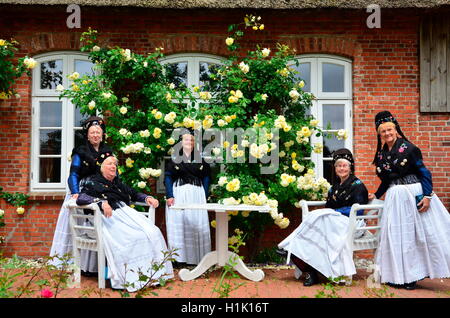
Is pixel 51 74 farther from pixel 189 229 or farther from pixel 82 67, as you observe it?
pixel 189 229

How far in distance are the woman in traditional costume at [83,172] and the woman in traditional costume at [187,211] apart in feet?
3.04

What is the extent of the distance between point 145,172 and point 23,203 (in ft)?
6.35

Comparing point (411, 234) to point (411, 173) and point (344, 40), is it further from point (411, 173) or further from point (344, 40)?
point (344, 40)

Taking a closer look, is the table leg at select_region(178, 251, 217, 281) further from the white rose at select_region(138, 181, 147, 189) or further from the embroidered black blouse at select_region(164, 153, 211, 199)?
the white rose at select_region(138, 181, 147, 189)

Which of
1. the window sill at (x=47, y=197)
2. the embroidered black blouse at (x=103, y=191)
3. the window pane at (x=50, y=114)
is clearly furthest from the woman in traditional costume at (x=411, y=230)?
the window pane at (x=50, y=114)

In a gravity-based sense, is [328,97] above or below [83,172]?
above

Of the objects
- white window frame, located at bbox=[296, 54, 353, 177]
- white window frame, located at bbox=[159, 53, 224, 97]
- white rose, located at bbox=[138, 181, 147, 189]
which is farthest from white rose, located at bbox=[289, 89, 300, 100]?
white rose, located at bbox=[138, 181, 147, 189]

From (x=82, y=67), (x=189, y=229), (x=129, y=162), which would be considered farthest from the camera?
(x=82, y=67)

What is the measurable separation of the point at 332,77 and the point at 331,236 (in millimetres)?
2915

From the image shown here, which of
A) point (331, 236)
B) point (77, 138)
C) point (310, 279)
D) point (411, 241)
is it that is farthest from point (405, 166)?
point (77, 138)

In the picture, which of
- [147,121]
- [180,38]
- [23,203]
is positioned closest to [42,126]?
[23,203]

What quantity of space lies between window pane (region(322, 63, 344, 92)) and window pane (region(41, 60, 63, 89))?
3.96 meters

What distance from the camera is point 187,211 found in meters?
5.51

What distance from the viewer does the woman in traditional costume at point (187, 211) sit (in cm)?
546
